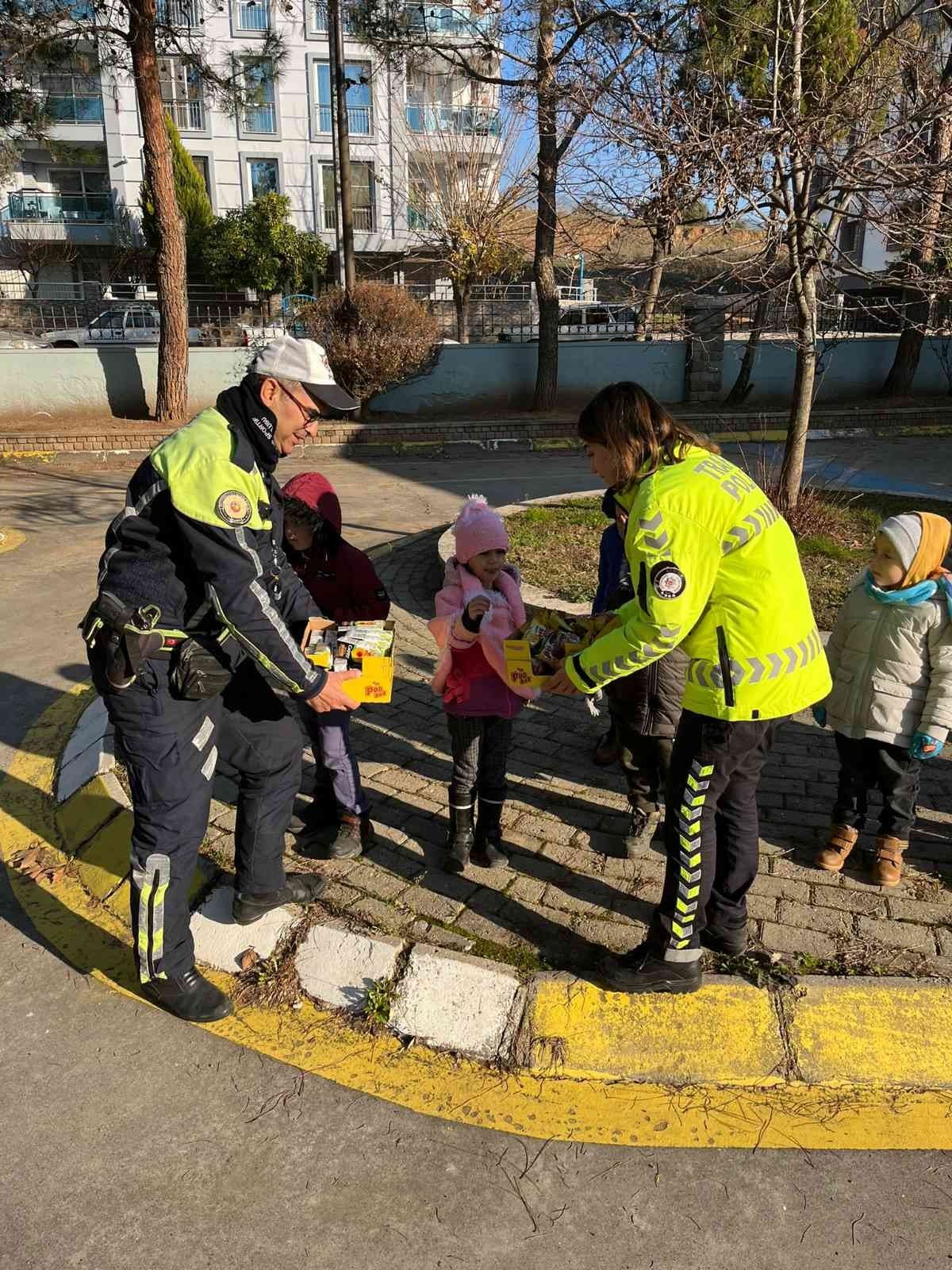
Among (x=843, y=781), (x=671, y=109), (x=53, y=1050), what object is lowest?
(x=53, y=1050)

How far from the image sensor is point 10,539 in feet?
30.4

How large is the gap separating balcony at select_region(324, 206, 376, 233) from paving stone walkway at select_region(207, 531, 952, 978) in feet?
119

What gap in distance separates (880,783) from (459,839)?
67.7 inches

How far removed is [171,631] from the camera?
2.76 metres

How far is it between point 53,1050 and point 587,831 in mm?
2187

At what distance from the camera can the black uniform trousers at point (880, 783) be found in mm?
3465

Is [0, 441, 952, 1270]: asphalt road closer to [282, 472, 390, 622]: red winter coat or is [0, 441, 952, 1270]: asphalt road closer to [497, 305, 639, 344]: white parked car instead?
[282, 472, 390, 622]: red winter coat

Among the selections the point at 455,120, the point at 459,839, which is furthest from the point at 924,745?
the point at 455,120

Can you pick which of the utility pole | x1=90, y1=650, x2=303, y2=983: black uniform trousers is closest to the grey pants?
x1=90, y1=650, x2=303, y2=983: black uniform trousers

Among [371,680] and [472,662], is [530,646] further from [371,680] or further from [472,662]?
[371,680]

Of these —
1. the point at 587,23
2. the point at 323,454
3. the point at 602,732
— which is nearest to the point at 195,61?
the point at 323,454

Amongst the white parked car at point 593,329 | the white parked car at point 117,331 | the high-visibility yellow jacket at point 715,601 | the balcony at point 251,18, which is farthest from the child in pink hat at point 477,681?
the balcony at point 251,18

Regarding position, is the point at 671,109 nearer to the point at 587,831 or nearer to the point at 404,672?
the point at 404,672

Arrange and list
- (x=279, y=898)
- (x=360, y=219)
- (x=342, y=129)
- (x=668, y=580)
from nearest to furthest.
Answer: (x=668, y=580) → (x=279, y=898) → (x=342, y=129) → (x=360, y=219)
